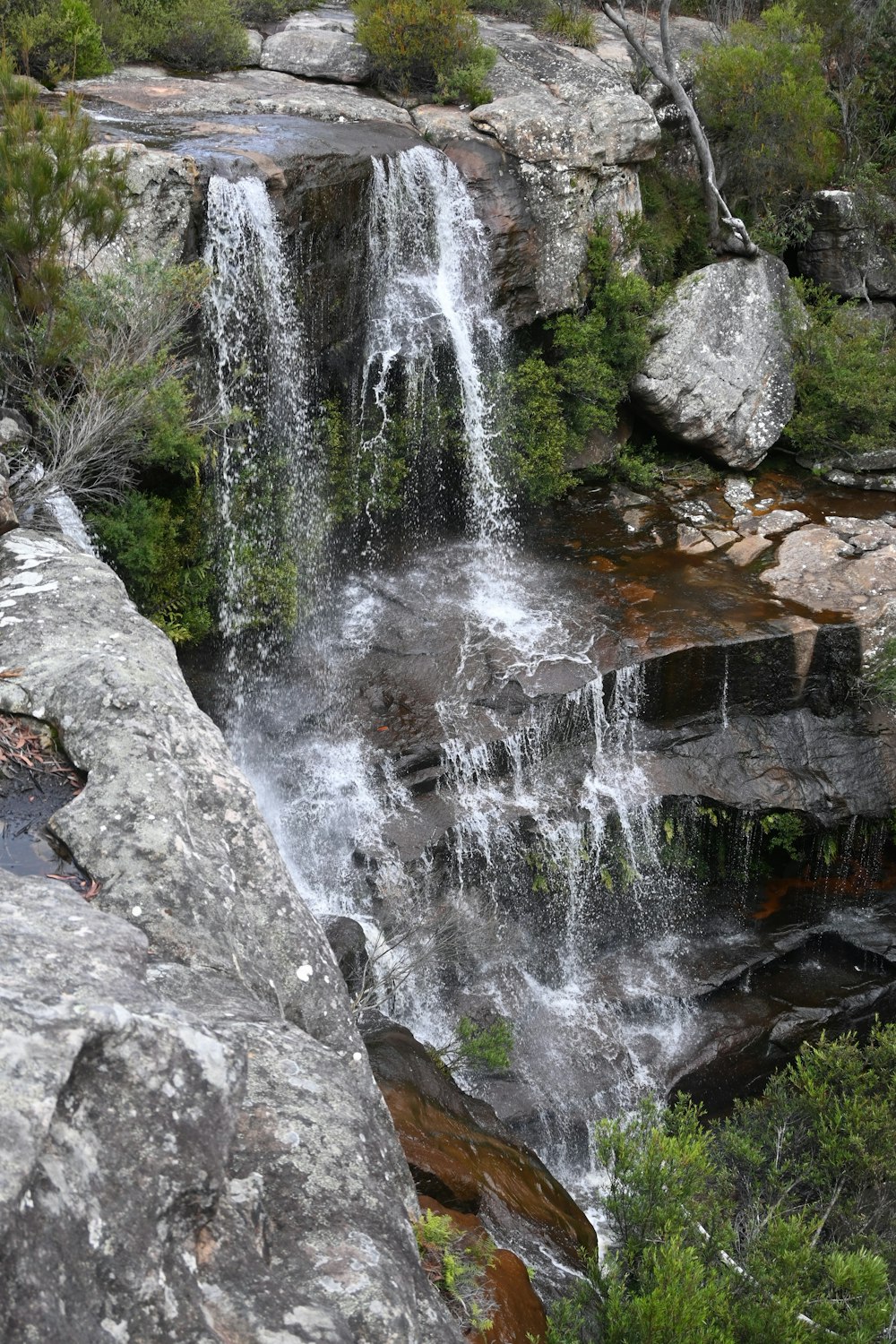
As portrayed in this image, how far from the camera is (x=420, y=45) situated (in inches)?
561

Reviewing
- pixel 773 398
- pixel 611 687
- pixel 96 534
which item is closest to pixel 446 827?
pixel 611 687

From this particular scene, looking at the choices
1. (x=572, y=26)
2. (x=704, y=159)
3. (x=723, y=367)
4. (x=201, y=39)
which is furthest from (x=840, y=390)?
(x=201, y=39)

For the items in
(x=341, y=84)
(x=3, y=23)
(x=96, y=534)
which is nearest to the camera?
(x=96, y=534)

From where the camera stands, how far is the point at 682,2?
65.6 ft

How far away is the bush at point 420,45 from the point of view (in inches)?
560

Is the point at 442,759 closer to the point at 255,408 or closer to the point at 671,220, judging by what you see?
the point at 255,408

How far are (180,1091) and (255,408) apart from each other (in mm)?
9158

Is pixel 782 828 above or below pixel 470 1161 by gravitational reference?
below

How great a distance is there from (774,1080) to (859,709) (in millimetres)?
4519

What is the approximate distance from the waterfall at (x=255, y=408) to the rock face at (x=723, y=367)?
5.35m

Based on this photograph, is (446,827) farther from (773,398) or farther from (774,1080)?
(773,398)

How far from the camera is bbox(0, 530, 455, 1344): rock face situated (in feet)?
9.38

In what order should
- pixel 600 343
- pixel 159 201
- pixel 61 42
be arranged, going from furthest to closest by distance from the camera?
pixel 600 343
pixel 61 42
pixel 159 201

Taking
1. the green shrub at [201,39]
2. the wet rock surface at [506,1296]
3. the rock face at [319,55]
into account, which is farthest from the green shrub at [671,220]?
the wet rock surface at [506,1296]
